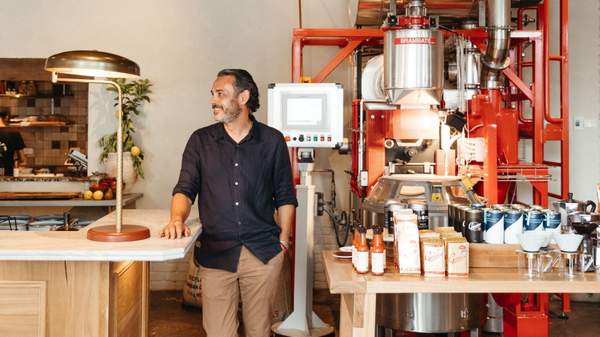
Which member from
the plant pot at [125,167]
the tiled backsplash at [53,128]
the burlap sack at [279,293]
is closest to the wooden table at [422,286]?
the burlap sack at [279,293]

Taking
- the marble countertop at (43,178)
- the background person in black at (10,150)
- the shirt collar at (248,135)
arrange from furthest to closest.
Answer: the background person in black at (10,150)
the marble countertop at (43,178)
the shirt collar at (248,135)

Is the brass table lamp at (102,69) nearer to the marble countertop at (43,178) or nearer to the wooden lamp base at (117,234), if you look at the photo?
the wooden lamp base at (117,234)

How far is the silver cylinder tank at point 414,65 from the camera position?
3701mm

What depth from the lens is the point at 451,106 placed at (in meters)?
4.82

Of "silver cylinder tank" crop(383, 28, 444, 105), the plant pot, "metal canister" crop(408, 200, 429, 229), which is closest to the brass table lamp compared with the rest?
"metal canister" crop(408, 200, 429, 229)

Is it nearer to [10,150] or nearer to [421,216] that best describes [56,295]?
[421,216]

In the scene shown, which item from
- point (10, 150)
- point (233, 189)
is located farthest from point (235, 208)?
point (10, 150)

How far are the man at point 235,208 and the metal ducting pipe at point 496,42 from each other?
2.16 metres

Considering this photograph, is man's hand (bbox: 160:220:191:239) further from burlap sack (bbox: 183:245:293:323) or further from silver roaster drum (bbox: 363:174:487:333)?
burlap sack (bbox: 183:245:293:323)

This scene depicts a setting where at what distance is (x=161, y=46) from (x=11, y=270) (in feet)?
12.2

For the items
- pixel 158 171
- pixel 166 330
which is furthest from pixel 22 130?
pixel 166 330

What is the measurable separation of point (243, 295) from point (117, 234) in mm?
781

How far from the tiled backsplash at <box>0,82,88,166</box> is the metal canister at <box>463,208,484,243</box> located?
21.8 feet

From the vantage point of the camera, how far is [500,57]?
15.1 ft
